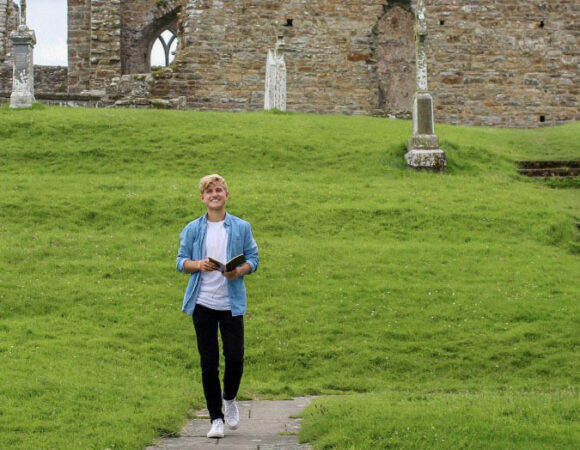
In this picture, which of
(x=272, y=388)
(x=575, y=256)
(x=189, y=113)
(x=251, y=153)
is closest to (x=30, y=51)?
(x=189, y=113)

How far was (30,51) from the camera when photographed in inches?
934

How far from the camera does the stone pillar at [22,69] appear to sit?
23.4m

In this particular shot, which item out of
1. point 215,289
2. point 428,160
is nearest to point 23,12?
point 428,160

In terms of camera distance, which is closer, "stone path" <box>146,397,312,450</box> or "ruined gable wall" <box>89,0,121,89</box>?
"stone path" <box>146,397,312,450</box>

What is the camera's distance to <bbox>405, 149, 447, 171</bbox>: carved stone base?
64.4 feet

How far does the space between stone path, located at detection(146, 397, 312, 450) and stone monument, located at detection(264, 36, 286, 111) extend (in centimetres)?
1648

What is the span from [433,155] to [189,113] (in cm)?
637

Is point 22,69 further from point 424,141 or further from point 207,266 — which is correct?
point 207,266

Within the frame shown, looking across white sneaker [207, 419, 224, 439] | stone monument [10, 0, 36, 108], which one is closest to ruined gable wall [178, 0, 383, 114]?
stone monument [10, 0, 36, 108]

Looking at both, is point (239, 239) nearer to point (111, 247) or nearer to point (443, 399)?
point (443, 399)

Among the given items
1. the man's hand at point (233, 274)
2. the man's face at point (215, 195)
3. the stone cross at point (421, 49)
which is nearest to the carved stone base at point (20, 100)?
the stone cross at point (421, 49)

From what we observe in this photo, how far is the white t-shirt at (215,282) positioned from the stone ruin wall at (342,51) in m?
22.8

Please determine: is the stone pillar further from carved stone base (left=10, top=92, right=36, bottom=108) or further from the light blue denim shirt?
the light blue denim shirt

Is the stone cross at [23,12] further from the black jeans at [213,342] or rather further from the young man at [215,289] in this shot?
the black jeans at [213,342]
